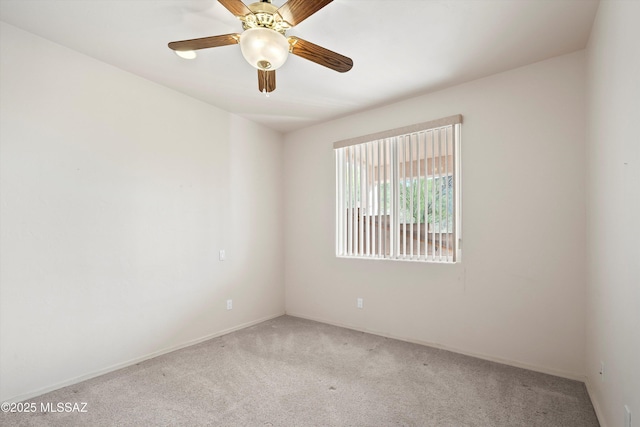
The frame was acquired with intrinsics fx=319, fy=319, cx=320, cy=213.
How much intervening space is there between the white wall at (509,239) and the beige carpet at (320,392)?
256 millimetres

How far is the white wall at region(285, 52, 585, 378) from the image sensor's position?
2.54 m

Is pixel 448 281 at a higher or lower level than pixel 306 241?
lower

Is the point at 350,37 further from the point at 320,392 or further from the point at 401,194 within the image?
the point at 320,392

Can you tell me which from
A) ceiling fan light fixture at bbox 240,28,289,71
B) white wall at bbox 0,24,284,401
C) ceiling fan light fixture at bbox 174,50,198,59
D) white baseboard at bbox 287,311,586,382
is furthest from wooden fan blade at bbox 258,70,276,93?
white baseboard at bbox 287,311,586,382

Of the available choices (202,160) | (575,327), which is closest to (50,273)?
(202,160)

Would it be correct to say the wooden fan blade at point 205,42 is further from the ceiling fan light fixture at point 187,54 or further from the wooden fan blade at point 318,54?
the ceiling fan light fixture at point 187,54

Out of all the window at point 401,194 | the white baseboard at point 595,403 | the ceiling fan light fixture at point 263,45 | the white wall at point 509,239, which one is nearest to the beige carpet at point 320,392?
the white baseboard at point 595,403

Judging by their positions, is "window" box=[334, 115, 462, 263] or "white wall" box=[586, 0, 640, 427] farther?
"window" box=[334, 115, 462, 263]

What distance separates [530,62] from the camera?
2.69 metres

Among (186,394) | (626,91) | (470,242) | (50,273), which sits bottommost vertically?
(186,394)

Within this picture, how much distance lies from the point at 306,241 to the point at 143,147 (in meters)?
2.21

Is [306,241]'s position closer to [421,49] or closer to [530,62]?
[421,49]

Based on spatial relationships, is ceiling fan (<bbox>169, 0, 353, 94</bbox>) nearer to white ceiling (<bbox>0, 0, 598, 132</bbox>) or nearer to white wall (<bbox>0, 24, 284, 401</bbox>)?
white ceiling (<bbox>0, 0, 598, 132</bbox>)

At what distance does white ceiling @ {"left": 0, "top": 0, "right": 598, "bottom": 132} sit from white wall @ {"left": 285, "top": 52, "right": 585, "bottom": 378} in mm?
236
